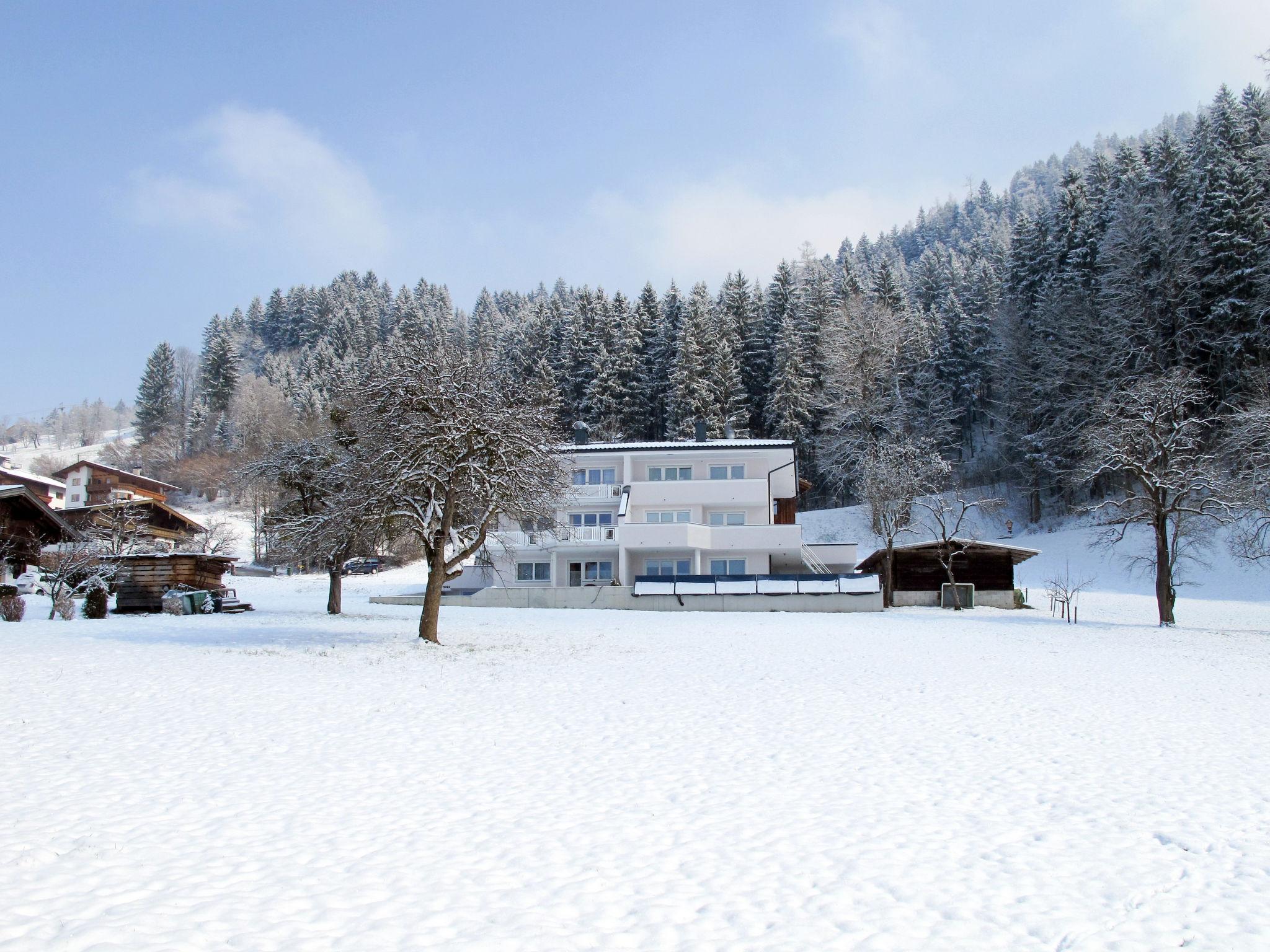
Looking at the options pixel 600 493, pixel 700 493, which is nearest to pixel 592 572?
pixel 600 493

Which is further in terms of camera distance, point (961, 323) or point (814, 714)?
point (961, 323)

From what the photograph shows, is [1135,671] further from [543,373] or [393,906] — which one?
[543,373]

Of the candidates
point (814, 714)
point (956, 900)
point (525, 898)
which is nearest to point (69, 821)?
point (525, 898)

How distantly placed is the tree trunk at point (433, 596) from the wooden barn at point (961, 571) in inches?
1098

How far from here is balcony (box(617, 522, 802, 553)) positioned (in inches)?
1642

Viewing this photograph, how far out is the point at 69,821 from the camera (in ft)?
23.4

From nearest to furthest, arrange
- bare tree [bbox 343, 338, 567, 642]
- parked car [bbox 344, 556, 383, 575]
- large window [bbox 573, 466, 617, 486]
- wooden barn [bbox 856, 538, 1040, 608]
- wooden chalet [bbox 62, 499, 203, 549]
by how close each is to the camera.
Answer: bare tree [bbox 343, 338, 567, 642] < wooden barn [bbox 856, 538, 1040, 608] < wooden chalet [bbox 62, 499, 203, 549] < large window [bbox 573, 466, 617, 486] < parked car [bbox 344, 556, 383, 575]

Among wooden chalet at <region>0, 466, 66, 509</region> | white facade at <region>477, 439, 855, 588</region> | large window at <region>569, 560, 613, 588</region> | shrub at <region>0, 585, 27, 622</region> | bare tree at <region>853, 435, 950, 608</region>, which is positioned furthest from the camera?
wooden chalet at <region>0, 466, 66, 509</region>

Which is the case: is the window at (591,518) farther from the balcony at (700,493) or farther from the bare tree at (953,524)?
the bare tree at (953,524)

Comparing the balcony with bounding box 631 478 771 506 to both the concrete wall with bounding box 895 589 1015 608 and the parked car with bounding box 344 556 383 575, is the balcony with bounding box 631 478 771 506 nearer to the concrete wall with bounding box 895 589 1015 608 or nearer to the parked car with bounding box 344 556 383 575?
the concrete wall with bounding box 895 589 1015 608

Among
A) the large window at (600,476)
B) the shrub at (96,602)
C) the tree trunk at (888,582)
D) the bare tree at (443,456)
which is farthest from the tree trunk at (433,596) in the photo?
the large window at (600,476)

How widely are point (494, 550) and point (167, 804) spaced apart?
122 feet

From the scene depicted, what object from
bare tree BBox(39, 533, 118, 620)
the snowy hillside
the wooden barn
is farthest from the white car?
the snowy hillside

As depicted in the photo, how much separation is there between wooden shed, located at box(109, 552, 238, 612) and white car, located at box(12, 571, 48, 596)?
676cm
